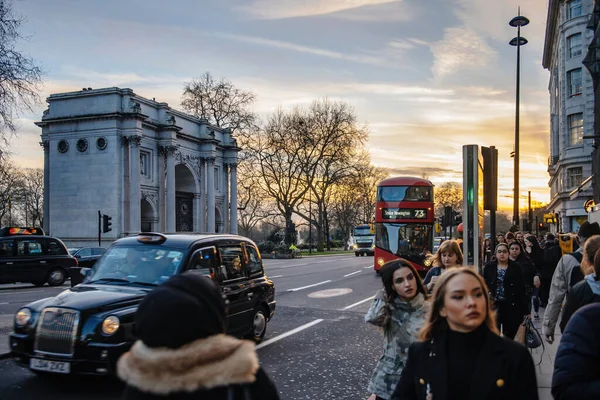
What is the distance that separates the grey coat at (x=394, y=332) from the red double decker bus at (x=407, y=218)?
789 inches

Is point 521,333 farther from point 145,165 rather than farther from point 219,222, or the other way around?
point 219,222

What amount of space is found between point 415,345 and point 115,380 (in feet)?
17.8

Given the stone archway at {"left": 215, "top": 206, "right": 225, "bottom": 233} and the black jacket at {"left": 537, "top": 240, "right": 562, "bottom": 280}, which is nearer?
the black jacket at {"left": 537, "top": 240, "right": 562, "bottom": 280}

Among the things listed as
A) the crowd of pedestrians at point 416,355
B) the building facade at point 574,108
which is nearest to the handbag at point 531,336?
the crowd of pedestrians at point 416,355

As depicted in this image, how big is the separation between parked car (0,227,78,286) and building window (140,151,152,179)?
2953 cm

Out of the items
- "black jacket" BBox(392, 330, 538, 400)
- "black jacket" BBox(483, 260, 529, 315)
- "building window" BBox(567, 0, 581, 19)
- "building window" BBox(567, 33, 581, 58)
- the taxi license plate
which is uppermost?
"building window" BBox(567, 0, 581, 19)

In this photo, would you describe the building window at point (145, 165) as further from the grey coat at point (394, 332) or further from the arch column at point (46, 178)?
the grey coat at point (394, 332)

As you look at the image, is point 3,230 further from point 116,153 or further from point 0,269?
point 116,153

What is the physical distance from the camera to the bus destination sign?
23844mm

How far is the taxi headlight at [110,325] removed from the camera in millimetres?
6398

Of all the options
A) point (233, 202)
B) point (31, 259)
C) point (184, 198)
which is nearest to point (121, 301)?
point (31, 259)

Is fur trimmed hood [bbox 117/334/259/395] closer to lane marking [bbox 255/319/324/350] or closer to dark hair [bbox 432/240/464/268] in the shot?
dark hair [bbox 432/240/464/268]

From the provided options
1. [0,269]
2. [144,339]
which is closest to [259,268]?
Result: [144,339]

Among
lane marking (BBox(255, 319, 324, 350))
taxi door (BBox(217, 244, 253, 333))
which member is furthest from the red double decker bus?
taxi door (BBox(217, 244, 253, 333))
